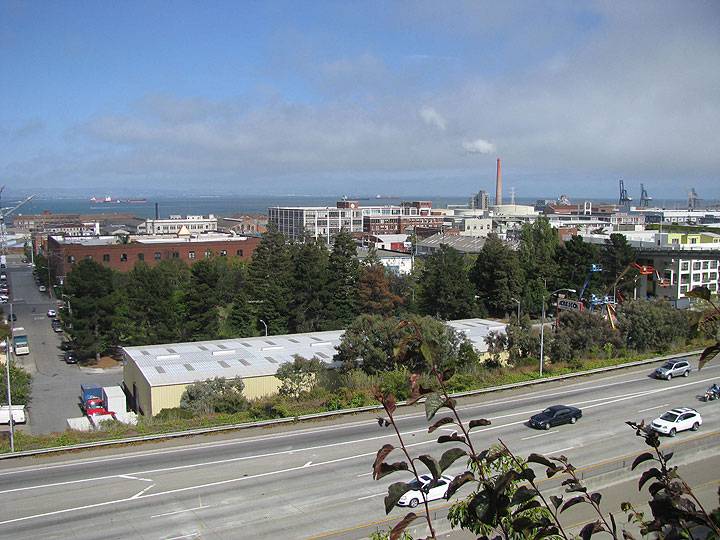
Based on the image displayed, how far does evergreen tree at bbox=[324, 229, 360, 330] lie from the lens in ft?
113

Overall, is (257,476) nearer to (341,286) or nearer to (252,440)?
(252,440)

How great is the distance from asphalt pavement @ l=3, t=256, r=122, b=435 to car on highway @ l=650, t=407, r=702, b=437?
1888 centimetres

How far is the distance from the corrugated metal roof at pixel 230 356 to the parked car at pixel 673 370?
21.3ft

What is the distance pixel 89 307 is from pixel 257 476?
21.7 metres

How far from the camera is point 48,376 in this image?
102 feet

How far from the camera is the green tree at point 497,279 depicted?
1457 inches

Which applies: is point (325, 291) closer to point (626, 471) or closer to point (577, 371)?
point (577, 371)

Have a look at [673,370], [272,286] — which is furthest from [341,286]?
[673,370]

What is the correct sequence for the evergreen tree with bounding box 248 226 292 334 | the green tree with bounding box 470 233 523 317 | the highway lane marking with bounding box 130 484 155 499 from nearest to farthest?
the highway lane marking with bounding box 130 484 155 499 < the evergreen tree with bounding box 248 226 292 334 < the green tree with bounding box 470 233 523 317

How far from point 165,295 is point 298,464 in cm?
2042

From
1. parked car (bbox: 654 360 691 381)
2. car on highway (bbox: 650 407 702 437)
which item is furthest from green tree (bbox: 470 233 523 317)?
car on highway (bbox: 650 407 702 437)

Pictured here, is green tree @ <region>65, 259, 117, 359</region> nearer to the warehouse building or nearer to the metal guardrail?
the warehouse building

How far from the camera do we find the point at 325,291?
34.1 m

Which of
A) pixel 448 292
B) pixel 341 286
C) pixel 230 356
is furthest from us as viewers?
pixel 448 292
